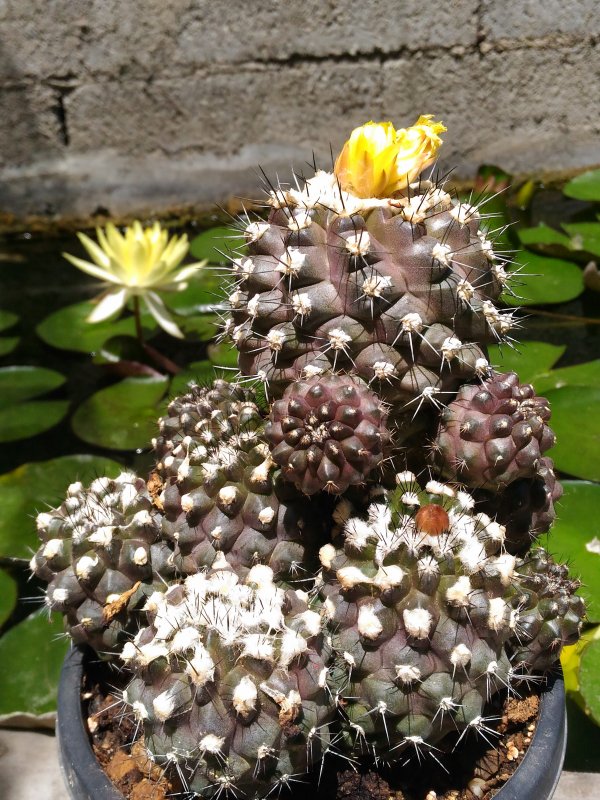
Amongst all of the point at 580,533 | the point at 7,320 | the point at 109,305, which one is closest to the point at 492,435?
the point at 580,533

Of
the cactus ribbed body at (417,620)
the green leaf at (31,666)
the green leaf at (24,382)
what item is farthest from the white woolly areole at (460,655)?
the green leaf at (24,382)

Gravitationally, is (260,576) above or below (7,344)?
above

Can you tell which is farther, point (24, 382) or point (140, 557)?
point (24, 382)

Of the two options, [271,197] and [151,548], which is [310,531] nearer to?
[151,548]

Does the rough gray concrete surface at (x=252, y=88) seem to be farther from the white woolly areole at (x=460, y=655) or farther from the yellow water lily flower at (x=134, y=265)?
the white woolly areole at (x=460, y=655)

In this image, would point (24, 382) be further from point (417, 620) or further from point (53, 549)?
point (417, 620)

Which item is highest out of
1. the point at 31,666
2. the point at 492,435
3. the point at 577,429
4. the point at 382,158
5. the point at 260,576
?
the point at 382,158

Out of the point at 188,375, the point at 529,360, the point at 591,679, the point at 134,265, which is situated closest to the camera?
the point at 591,679

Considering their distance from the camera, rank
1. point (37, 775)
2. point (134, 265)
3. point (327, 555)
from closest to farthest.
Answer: point (327, 555)
point (37, 775)
point (134, 265)
